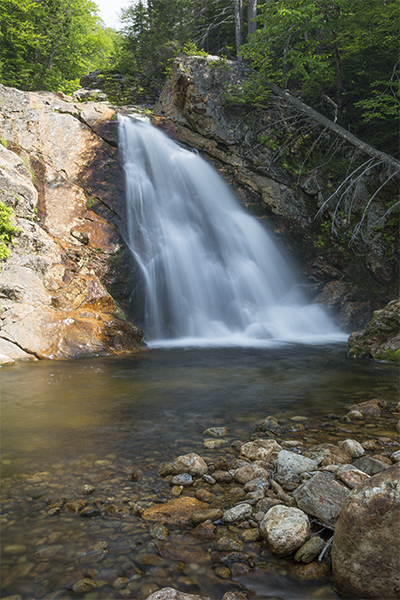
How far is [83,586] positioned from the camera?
1.82 metres

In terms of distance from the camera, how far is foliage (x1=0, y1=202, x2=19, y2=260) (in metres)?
8.01

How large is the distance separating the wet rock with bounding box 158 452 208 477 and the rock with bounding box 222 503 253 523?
0.56 m

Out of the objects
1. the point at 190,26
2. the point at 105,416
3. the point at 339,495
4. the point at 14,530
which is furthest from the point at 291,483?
the point at 190,26

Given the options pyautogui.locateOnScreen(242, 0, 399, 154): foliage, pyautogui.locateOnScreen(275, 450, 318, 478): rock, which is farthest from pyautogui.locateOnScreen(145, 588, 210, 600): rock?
pyautogui.locateOnScreen(242, 0, 399, 154): foliage

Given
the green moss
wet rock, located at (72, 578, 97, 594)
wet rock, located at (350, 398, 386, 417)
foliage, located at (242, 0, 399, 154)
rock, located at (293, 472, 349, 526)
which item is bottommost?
the green moss

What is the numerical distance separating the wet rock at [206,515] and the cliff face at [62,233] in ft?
18.7

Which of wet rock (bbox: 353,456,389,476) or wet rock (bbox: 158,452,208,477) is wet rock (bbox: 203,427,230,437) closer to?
wet rock (bbox: 158,452,208,477)

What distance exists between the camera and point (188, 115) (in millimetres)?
14547

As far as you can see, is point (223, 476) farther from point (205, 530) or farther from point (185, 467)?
point (205, 530)

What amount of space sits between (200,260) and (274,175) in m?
5.20

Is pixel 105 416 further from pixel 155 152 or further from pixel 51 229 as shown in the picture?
pixel 155 152

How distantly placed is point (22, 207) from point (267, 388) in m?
7.42

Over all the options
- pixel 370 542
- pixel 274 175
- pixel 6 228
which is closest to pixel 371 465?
pixel 370 542

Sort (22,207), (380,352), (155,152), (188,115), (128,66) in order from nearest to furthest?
(380,352), (22,207), (155,152), (188,115), (128,66)
